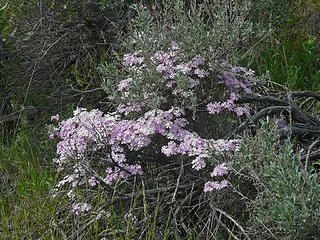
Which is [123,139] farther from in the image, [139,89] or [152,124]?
[139,89]

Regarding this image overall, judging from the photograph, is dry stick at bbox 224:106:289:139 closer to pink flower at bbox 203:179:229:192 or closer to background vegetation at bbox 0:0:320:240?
background vegetation at bbox 0:0:320:240

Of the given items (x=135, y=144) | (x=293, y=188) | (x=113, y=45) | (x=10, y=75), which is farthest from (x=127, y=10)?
(x=293, y=188)

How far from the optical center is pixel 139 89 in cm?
277

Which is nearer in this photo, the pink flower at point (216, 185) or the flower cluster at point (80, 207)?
the pink flower at point (216, 185)

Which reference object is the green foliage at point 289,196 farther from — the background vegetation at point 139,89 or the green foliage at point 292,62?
the green foliage at point 292,62

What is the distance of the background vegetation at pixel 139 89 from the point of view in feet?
7.40

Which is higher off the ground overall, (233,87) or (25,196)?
(233,87)

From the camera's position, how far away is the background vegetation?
7.40 feet

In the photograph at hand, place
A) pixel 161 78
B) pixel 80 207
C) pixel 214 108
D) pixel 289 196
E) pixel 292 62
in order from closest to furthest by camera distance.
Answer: pixel 289 196 < pixel 80 207 < pixel 214 108 < pixel 161 78 < pixel 292 62

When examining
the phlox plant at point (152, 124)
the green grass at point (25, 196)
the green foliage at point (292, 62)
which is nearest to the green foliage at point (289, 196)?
the phlox plant at point (152, 124)

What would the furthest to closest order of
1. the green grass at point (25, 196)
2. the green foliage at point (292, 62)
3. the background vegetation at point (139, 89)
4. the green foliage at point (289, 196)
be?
1. the green foliage at point (292, 62)
2. the green grass at point (25, 196)
3. the background vegetation at point (139, 89)
4. the green foliage at point (289, 196)

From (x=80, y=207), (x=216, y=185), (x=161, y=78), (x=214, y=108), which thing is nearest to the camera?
(x=216, y=185)

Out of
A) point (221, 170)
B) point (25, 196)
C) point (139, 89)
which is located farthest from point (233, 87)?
point (25, 196)

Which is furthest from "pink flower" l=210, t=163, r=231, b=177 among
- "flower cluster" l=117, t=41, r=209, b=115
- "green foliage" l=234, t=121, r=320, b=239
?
"flower cluster" l=117, t=41, r=209, b=115
